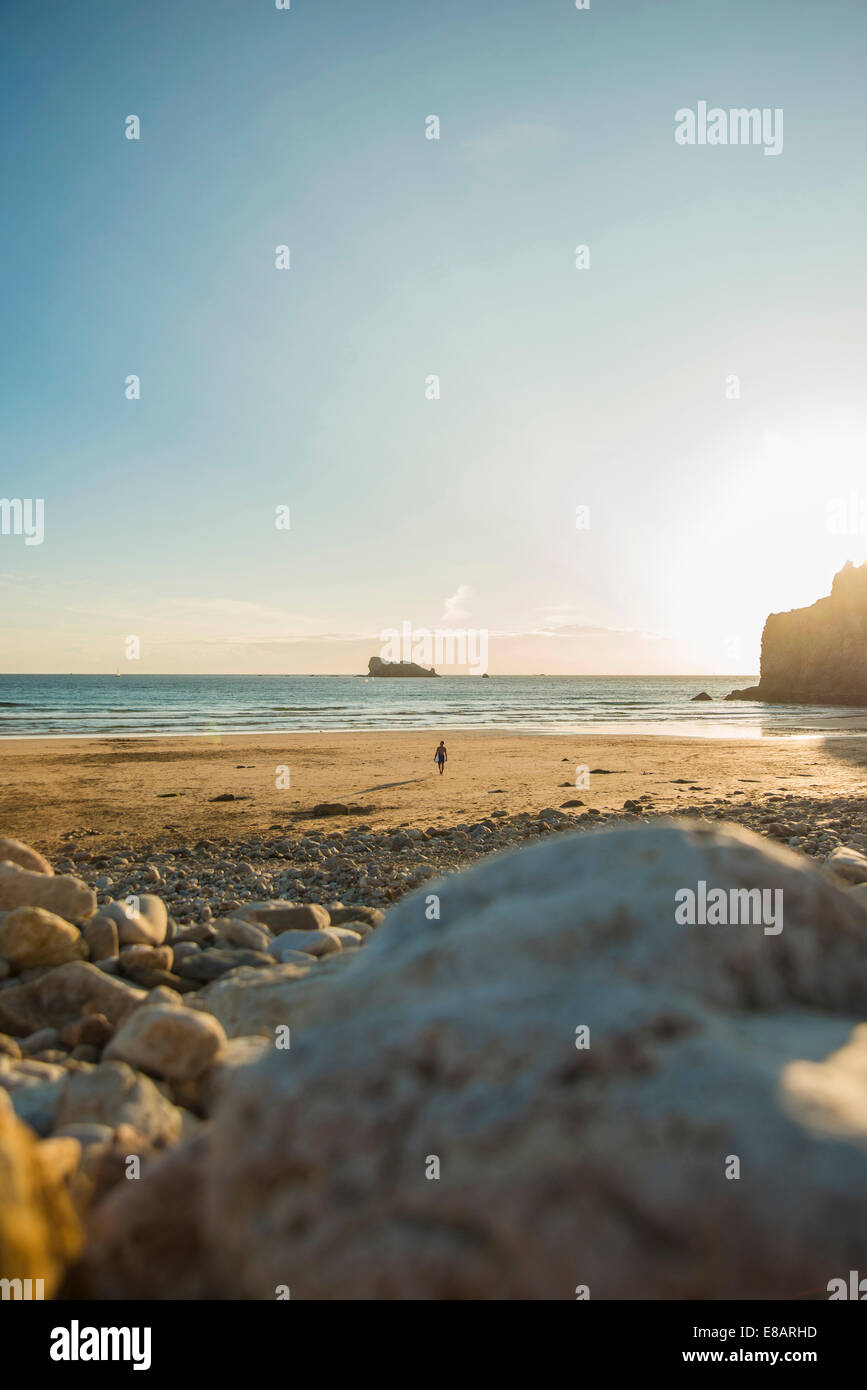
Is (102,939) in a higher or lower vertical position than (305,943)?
higher

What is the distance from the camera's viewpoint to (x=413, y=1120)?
5.61 ft

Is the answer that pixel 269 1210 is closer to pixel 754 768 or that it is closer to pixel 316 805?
pixel 316 805

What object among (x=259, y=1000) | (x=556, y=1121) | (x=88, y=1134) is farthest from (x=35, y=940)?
(x=556, y=1121)

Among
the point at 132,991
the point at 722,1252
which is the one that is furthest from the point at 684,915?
the point at 132,991

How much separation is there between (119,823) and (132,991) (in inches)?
349

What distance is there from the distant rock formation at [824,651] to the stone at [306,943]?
71.4 metres

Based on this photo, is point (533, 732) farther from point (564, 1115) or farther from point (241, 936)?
point (564, 1115)

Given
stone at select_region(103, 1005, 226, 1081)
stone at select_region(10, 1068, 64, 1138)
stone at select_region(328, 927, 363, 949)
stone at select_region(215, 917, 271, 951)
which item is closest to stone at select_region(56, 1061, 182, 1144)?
stone at select_region(10, 1068, 64, 1138)

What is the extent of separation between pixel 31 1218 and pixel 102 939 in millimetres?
2657

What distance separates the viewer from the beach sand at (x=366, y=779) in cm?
1208

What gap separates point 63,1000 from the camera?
143 inches

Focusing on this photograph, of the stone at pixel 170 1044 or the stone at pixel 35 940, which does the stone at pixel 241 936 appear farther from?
the stone at pixel 170 1044

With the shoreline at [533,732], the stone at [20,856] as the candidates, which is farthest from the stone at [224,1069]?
the shoreline at [533,732]

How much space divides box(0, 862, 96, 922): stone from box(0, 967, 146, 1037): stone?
3.34 feet
